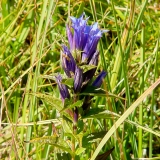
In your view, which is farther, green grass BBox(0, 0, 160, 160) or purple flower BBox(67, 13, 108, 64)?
green grass BBox(0, 0, 160, 160)

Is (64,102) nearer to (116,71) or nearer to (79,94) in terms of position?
(79,94)

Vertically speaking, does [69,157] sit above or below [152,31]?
below

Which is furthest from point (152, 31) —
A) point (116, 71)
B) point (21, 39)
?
point (21, 39)

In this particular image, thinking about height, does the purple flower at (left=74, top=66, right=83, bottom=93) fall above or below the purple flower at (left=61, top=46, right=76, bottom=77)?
below

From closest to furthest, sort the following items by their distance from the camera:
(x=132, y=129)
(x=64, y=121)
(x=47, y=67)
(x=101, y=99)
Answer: (x=64, y=121) → (x=132, y=129) → (x=101, y=99) → (x=47, y=67)

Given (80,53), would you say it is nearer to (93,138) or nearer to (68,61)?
(68,61)

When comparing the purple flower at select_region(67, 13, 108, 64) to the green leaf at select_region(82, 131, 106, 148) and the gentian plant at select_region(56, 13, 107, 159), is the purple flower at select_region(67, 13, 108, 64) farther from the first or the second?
the green leaf at select_region(82, 131, 106, 148)

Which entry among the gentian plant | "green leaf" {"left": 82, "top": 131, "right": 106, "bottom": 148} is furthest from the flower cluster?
"green leaf" {"left": 82, "top": 131, "right": 106, "bottom": 148}
